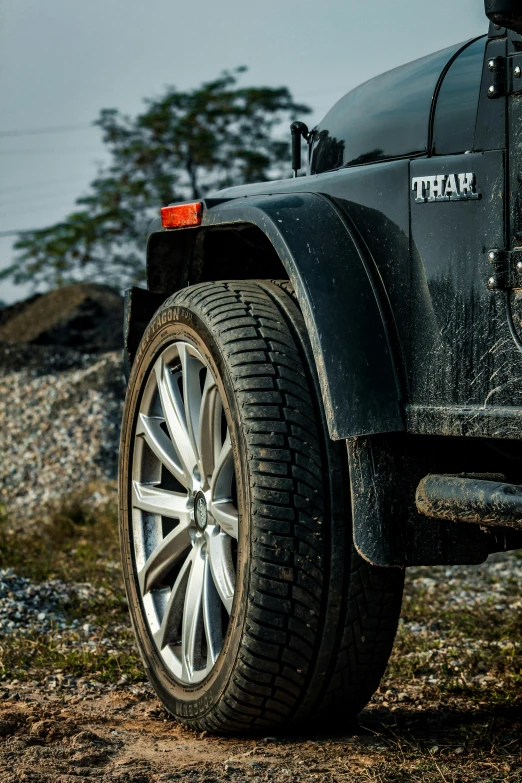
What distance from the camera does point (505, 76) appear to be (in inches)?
92.6

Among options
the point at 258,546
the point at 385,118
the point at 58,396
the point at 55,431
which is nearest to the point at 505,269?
the point at 385,118

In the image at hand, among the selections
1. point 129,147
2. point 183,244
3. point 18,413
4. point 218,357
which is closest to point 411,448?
point 218,357

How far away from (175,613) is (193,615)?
0.18 meters

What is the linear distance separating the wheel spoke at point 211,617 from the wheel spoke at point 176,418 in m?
0.31

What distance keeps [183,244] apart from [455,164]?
1337mm

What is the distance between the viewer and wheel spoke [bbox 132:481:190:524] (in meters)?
3.14

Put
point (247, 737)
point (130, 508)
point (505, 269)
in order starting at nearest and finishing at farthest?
point (505, 269) → point (247, 737) → point (130, 508)

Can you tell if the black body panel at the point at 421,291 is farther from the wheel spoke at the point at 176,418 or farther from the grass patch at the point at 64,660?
the grass patch at the point at 64,660

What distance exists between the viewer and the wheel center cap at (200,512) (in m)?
3.03

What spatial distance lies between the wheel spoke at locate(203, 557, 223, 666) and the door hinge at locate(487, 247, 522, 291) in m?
1.18

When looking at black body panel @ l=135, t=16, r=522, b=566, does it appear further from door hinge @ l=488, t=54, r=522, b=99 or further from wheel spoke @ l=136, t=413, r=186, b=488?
wheel spoke @ l=136, t=413, r=186, b=488

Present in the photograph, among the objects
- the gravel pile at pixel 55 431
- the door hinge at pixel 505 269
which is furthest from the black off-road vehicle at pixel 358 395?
the gravel pile at pixel 55 431

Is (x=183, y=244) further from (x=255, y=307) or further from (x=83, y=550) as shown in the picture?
(x=83, y=550)

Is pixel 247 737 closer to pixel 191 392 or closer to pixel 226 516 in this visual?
pixel 226 516
